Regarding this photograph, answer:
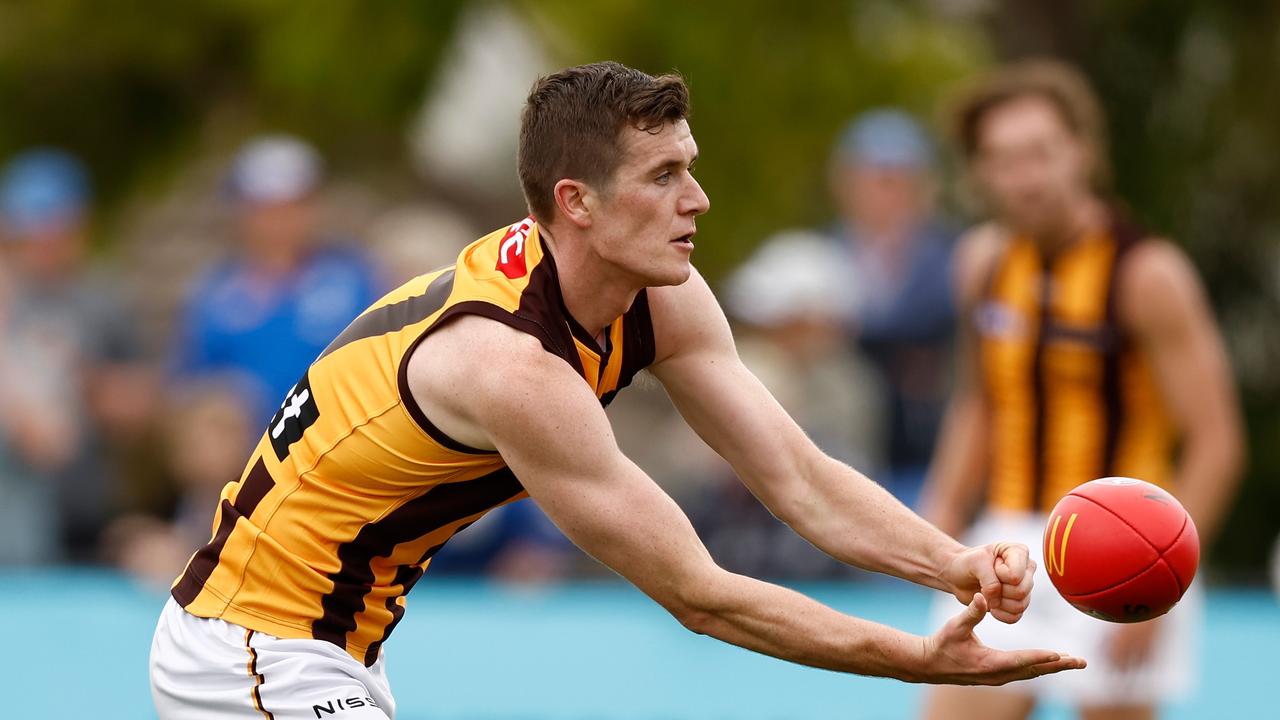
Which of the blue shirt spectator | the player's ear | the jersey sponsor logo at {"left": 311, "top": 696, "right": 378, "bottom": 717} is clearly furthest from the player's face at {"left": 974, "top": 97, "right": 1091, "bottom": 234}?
the blue shirt spectator

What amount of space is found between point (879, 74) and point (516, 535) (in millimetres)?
4016

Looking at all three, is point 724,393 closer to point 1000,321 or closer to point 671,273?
point 671,273

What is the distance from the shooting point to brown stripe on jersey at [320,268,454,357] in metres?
4.39

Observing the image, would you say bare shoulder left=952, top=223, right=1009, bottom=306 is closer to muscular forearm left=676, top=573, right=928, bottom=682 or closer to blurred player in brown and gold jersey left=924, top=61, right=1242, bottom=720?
blurred player in brown and gold jersey left=924, top=61, right=1242, bottom=720

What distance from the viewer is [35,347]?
9.37 meters

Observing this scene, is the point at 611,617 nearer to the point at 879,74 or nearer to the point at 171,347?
the point at 879,74

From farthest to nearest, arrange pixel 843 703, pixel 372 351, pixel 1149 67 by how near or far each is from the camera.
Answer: pixel 1149 67, pixel 843 703, pixel 372 351

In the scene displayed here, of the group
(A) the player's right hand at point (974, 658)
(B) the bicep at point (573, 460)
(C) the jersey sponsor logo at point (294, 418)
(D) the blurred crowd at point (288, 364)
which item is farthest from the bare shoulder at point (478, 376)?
(D) the blurred crowd at point (288, 364)

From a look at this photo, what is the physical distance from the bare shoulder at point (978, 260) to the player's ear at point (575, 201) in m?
2.72

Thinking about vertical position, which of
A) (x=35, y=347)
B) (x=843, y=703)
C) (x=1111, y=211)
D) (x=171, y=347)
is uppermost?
(x=171, y=347)

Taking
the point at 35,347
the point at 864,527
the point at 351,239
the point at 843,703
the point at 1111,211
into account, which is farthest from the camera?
the point at 351,239

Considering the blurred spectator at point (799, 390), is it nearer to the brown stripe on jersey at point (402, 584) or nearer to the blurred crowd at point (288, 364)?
the blurred crowd at point (288, 364)

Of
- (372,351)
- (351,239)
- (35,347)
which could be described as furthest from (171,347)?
(372,351)

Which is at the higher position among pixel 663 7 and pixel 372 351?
pixel 663 7
